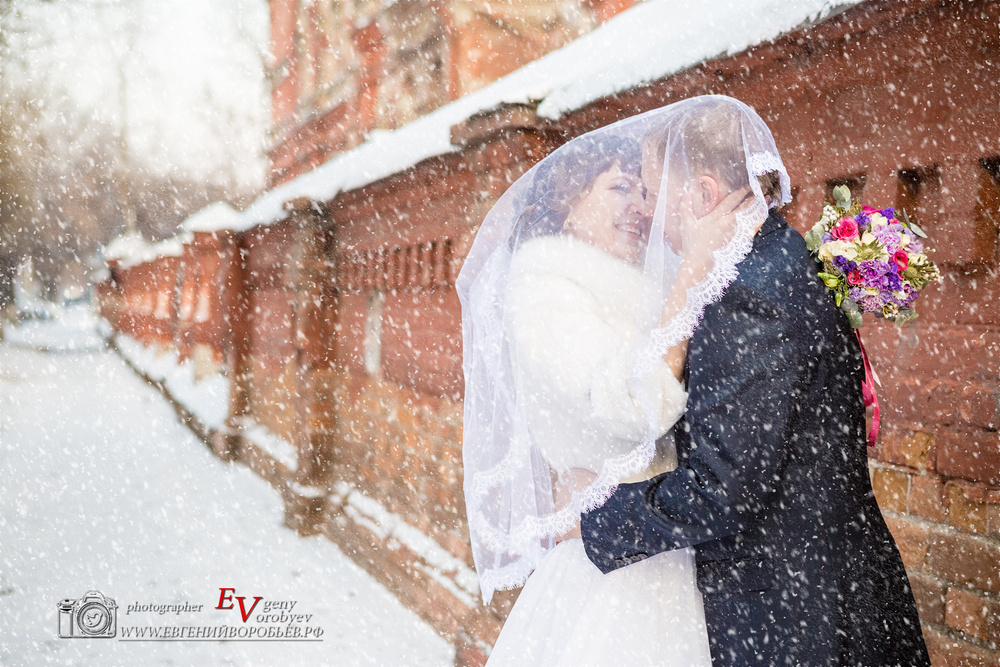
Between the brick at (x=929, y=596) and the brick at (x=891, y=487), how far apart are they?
0.68 ft

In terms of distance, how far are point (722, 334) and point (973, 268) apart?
87cm

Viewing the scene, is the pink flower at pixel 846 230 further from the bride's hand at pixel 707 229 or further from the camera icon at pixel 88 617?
the camera icon at pixel 88 617

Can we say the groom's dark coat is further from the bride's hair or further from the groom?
the bride's hair

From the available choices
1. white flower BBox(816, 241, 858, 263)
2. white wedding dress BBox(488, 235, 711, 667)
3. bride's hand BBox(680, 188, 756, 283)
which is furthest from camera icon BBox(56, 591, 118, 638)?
white flower BBox(816, 241, 858, 263)

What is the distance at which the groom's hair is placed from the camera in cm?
175

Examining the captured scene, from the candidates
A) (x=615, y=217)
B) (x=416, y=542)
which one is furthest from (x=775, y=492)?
(x=416, y=542)

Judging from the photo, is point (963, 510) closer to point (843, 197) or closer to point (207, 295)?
point (843, 197)

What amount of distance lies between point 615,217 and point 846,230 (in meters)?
0.64

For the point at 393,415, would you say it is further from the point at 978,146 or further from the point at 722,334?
the point at 978,146

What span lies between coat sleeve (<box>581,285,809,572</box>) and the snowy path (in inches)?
107

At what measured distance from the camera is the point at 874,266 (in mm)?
1704

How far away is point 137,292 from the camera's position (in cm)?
2309

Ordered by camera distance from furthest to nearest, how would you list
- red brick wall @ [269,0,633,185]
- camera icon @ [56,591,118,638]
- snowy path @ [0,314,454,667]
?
red brick wall @ [269,0,633,185]
camera icon @ [56,591,118,638]
snowy path @ [0,314,454,667]

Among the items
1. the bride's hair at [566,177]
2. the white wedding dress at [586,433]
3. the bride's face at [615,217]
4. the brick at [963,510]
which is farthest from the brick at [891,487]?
the bride's hair at [566,177]
